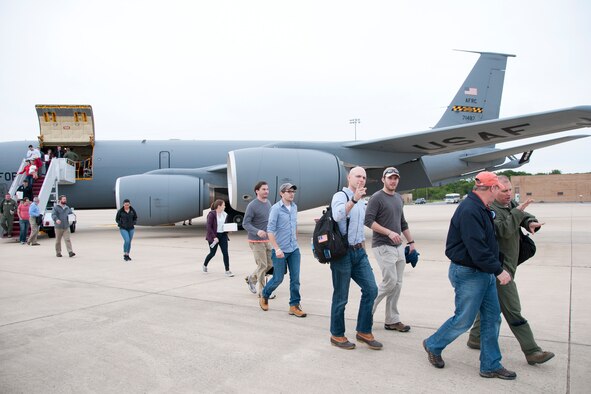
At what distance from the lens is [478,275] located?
3.12 meters

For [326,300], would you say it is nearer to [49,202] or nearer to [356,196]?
[356,196]

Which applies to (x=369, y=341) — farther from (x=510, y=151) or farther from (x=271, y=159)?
(x=510, y=151)

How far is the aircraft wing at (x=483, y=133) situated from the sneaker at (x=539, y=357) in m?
8.03

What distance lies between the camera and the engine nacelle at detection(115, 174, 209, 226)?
13.0 m

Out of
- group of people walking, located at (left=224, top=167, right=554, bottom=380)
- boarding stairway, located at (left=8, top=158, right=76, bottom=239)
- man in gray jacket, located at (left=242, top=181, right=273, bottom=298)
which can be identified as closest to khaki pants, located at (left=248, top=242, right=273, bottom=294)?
man in gray jacket, located at (left=242, top=181, right=273, bottom=298)

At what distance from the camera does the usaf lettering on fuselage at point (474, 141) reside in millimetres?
10891

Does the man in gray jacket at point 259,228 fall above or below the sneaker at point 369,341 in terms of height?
above

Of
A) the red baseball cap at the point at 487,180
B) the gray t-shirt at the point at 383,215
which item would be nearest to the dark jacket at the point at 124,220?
the gray t-shirt at the point at 383,215

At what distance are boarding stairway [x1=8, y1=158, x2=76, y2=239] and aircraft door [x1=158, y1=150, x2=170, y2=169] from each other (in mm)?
2753

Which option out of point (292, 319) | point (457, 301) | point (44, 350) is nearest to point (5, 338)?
point (44, 350)

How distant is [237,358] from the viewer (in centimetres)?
A: 348

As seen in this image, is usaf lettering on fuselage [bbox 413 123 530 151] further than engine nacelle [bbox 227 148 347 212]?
No

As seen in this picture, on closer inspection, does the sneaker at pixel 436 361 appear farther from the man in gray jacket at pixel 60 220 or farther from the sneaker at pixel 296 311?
the man in gray jacket at pixel 60 220

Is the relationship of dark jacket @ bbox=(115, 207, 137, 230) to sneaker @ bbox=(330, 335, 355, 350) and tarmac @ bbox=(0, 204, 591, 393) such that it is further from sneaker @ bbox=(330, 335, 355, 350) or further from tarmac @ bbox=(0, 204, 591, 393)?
sneaker @ bbox=(330, 335, 355, 350)
